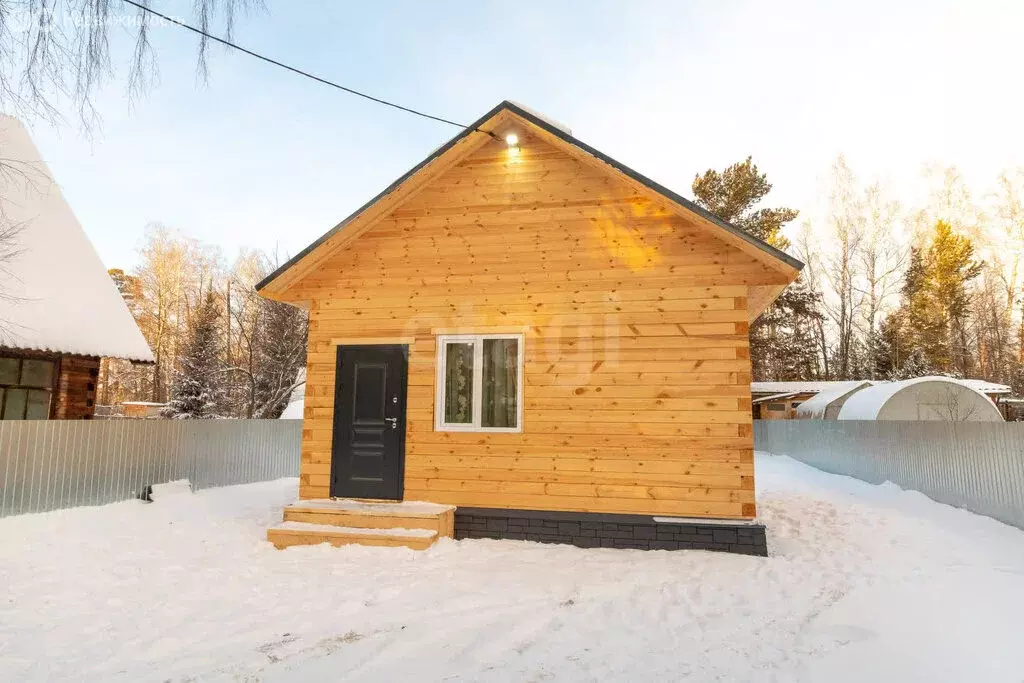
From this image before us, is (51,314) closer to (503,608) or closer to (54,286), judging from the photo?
(54,286)

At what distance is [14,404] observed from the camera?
9.80m

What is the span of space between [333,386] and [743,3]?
6.81 meters

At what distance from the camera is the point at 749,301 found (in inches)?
311

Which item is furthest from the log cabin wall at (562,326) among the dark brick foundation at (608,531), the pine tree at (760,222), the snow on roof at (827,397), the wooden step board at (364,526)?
the pine tree at (760,222)

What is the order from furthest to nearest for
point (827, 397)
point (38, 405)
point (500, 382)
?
point (827, 397) → point (38, 405) → point (500, 382)

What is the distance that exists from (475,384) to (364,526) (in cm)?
216

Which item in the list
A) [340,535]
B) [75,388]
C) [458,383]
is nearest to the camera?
[340,535]

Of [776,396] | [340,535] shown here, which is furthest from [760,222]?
[340,535]

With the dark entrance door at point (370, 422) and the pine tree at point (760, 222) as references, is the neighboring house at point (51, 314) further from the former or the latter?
the pine tree at point (760, 222)

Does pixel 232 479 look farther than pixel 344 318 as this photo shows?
Yes

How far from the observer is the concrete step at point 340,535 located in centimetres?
662

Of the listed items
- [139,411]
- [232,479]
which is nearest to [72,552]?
[232,479]

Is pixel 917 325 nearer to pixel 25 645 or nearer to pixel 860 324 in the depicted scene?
pixel 860 324

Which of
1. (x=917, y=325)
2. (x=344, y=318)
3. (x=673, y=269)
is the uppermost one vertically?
(x=917, y=325)
